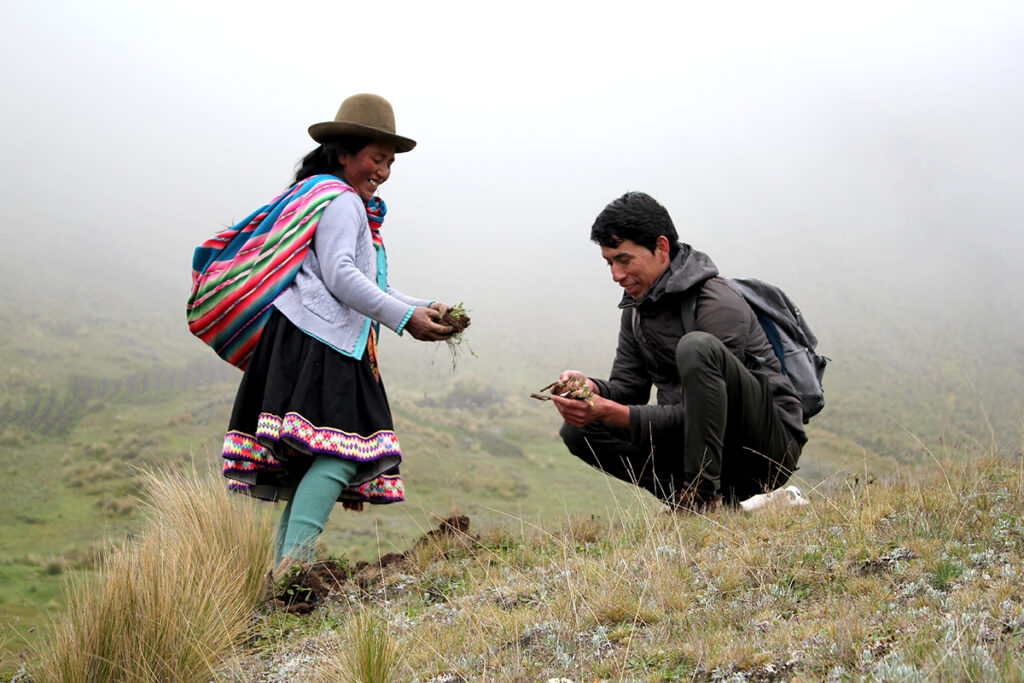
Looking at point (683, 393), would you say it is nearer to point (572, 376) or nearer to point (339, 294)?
point (572, 376)

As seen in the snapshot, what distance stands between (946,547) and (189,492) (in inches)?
113

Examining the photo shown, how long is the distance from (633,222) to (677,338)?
1.99ft

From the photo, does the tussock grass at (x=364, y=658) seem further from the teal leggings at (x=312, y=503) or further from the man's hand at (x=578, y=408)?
the man's hand at (x=578, y=408)

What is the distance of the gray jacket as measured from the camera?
3.56 meters

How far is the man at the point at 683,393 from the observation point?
3316mm

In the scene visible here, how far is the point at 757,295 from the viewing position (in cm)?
388

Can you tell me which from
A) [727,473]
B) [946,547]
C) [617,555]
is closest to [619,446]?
[727,473]

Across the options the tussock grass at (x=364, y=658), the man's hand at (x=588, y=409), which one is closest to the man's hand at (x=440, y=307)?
the man's hand at (x=588, y=409)

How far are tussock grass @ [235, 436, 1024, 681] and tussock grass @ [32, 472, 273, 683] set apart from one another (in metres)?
0.31

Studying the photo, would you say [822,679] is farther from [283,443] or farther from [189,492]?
[189,492]

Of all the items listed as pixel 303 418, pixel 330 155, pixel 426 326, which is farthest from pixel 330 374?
pixel 330 155

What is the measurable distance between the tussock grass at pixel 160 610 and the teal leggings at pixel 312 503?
0.15 meters

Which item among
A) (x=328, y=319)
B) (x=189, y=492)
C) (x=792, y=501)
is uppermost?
(x=328, y=319)

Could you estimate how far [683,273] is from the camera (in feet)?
11.9
